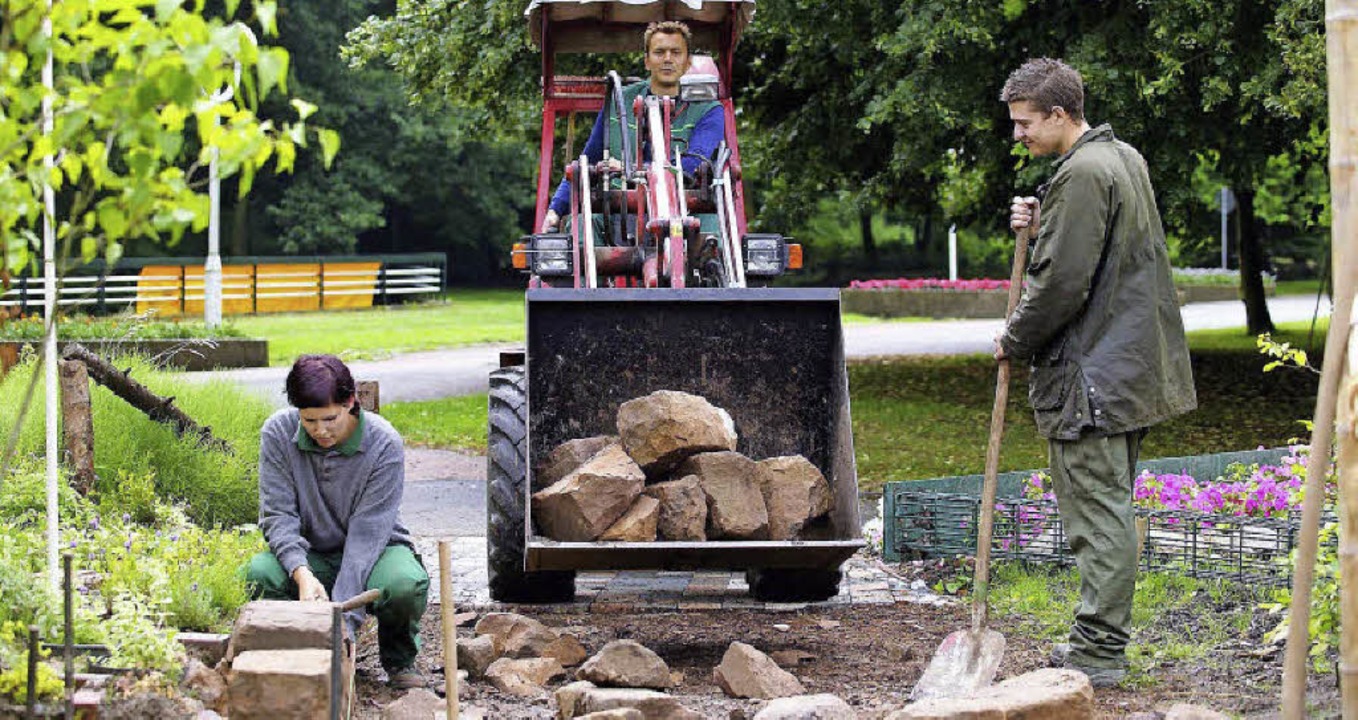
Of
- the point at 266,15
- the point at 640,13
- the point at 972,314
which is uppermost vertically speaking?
the point at 640,13

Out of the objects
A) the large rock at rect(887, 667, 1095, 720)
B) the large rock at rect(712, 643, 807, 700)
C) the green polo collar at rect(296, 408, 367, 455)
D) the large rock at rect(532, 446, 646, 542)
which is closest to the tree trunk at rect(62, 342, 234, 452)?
the large rock at rect(532, 446, 646, 542)

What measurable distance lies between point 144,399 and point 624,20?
3.47 metres

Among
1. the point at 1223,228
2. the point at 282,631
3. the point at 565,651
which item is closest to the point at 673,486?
the point at 565,651

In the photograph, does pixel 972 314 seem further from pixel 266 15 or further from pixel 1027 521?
pixel 266 15

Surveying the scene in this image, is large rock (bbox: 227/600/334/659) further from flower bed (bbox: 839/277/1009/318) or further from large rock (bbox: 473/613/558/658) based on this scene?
flower bed (bbox: 839/277/1009/318)

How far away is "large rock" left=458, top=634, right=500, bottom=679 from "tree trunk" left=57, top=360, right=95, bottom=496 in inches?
103

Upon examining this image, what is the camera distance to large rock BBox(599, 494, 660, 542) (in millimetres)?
7258

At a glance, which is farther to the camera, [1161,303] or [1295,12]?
[1295,12]

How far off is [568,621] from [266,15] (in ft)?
15.2

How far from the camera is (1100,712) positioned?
6.03 m

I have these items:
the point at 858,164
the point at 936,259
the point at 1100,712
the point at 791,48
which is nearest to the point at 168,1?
the point at 1100,712

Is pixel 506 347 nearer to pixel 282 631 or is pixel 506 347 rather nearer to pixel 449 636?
pixel 282 631

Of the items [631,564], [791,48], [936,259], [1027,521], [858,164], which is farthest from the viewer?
[936,259]

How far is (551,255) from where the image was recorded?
8922mm
